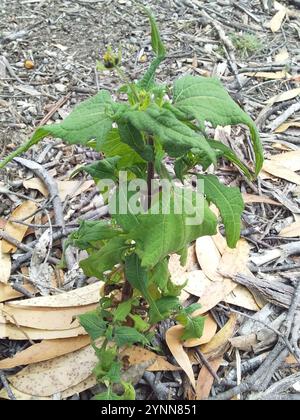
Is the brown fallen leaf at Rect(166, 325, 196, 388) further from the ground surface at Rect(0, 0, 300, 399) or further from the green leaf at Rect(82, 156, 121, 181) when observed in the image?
the green leaf at Rect(82, 156, 121, 181)

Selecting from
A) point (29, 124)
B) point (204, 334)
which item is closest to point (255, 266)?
point (204, 334)

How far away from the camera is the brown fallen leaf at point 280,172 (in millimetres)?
2883

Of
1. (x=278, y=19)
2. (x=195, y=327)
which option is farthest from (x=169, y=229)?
(x=278, y=19)

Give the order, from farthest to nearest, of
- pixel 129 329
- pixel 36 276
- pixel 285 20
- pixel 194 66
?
pixel 285 20 < pixel 194 66 < pixel 36 276 < pixel 129 329

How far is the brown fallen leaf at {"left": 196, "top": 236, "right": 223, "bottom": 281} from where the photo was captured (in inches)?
97.3

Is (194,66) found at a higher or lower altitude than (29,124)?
higher

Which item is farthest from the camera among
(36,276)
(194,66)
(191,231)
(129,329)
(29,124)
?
(194,66)

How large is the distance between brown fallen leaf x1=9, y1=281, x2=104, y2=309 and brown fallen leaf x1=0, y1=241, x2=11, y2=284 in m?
0.15

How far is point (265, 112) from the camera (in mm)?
3221

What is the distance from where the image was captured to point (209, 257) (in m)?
2.54

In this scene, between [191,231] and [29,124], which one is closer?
[191,231]

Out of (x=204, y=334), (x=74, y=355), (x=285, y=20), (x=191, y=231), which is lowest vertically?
(x=74, y=355)

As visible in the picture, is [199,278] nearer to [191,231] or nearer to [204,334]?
[204,334]
